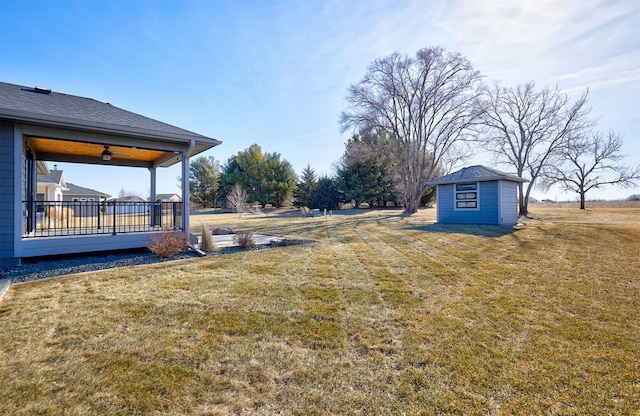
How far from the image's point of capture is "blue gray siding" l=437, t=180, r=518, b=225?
13453 mm

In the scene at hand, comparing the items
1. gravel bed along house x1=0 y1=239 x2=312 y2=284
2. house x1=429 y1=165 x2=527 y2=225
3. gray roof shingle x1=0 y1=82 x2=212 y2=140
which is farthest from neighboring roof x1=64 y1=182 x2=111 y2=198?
house x1=429 y1=165 x2=527 y2=225

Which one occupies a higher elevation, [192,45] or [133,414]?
[192,45]

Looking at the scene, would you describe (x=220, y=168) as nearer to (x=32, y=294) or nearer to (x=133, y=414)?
(x=32, y=294)

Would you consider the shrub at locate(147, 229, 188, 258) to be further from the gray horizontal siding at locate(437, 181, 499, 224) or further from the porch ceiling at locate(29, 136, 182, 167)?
the gray horizontal siding at locate(437, 181, 499, 224)

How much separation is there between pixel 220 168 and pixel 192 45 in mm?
33455

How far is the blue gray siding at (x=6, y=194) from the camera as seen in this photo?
529 centimetres

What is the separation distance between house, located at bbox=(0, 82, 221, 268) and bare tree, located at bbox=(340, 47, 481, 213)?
1741cm

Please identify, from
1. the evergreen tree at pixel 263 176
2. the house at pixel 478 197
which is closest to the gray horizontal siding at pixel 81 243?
the house at pixel 478 197

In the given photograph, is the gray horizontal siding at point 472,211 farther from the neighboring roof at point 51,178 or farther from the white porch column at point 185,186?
the neighboring roof at point 51,178

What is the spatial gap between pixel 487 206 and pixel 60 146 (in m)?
16.3

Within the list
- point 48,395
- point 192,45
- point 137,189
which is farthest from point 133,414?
point 137,189

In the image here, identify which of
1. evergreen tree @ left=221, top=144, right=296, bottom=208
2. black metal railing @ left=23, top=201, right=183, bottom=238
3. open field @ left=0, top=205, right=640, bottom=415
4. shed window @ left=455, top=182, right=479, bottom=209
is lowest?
open field @ left=0, top=205, right=640, bottom=415

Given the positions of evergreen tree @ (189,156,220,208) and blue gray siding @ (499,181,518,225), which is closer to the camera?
blue gray siding @ (499,181,518,225)

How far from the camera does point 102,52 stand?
28.0ft
